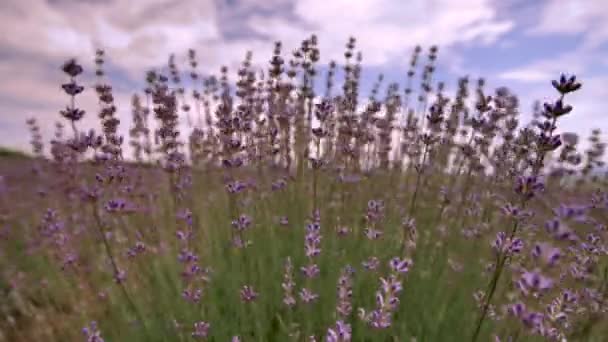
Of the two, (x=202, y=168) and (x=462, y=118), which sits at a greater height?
(x=462, y=118)

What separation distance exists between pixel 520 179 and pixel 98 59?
5.09 m

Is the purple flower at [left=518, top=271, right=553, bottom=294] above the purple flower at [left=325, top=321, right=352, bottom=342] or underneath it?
above

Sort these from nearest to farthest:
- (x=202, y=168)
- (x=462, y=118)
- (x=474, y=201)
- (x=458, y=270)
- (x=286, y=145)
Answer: (x=458, y=270), (x=286, y=145), (x=474, y=201), (x=462, y=118), (x=202, y=168)

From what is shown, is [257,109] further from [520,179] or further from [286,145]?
[520,179]

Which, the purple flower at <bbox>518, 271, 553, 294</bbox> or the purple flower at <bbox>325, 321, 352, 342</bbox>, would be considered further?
the purple flower at <bbox>325, 321, 352, 342</bbox>

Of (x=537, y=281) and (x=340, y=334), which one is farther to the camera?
(x=340, y=334)

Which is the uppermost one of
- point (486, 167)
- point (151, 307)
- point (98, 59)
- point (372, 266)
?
point (98, 59)

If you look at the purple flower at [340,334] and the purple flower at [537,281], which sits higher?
the purple flower at [537,281]

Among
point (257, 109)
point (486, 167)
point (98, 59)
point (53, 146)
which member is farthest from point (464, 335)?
point (53, 146)

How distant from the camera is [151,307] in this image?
154 inches

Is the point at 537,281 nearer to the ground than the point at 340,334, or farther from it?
farther from it

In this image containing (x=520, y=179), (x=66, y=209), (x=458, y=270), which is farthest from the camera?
(x=66, y=209)

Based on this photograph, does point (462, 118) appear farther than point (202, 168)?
No

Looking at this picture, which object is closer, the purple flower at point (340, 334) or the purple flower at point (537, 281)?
the purple flower at point (537, 281)
